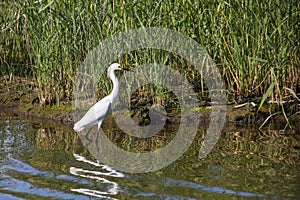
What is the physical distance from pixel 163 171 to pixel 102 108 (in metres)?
1.59

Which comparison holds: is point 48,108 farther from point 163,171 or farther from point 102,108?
point 163,171

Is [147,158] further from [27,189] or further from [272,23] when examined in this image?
[272,23]

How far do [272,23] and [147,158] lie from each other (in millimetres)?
1926

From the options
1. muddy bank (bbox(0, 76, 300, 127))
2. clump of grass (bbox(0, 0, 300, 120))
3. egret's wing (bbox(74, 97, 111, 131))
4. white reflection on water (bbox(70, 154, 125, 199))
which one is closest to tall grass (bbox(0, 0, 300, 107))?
clump of grass (bbox(0, 0, 300, 120))

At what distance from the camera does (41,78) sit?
7.50m

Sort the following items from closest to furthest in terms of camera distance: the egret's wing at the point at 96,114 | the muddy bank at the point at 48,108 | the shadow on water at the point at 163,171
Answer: the shadow on water at the point at 163,171 < the egret's wing at the point at 96,114 < the muddy bank at the point at 48,108

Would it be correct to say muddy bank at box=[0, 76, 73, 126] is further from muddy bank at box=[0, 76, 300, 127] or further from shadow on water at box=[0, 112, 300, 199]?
shadow on water at box=[0, 112, 300, 199]

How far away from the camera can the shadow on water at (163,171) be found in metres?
4.68

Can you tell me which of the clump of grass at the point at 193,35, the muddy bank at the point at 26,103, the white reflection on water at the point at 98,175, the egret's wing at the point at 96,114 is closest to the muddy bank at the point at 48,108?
the muddy bank at the point at 26,103

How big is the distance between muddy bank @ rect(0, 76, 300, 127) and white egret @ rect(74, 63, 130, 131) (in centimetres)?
68

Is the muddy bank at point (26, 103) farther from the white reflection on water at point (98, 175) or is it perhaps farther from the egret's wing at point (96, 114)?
the white reflection on water at point (98, 175)

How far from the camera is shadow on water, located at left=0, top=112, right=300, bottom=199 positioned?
15.3ft

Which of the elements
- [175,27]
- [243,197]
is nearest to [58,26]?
[175,27]

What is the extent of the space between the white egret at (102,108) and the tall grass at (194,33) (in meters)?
0.35
